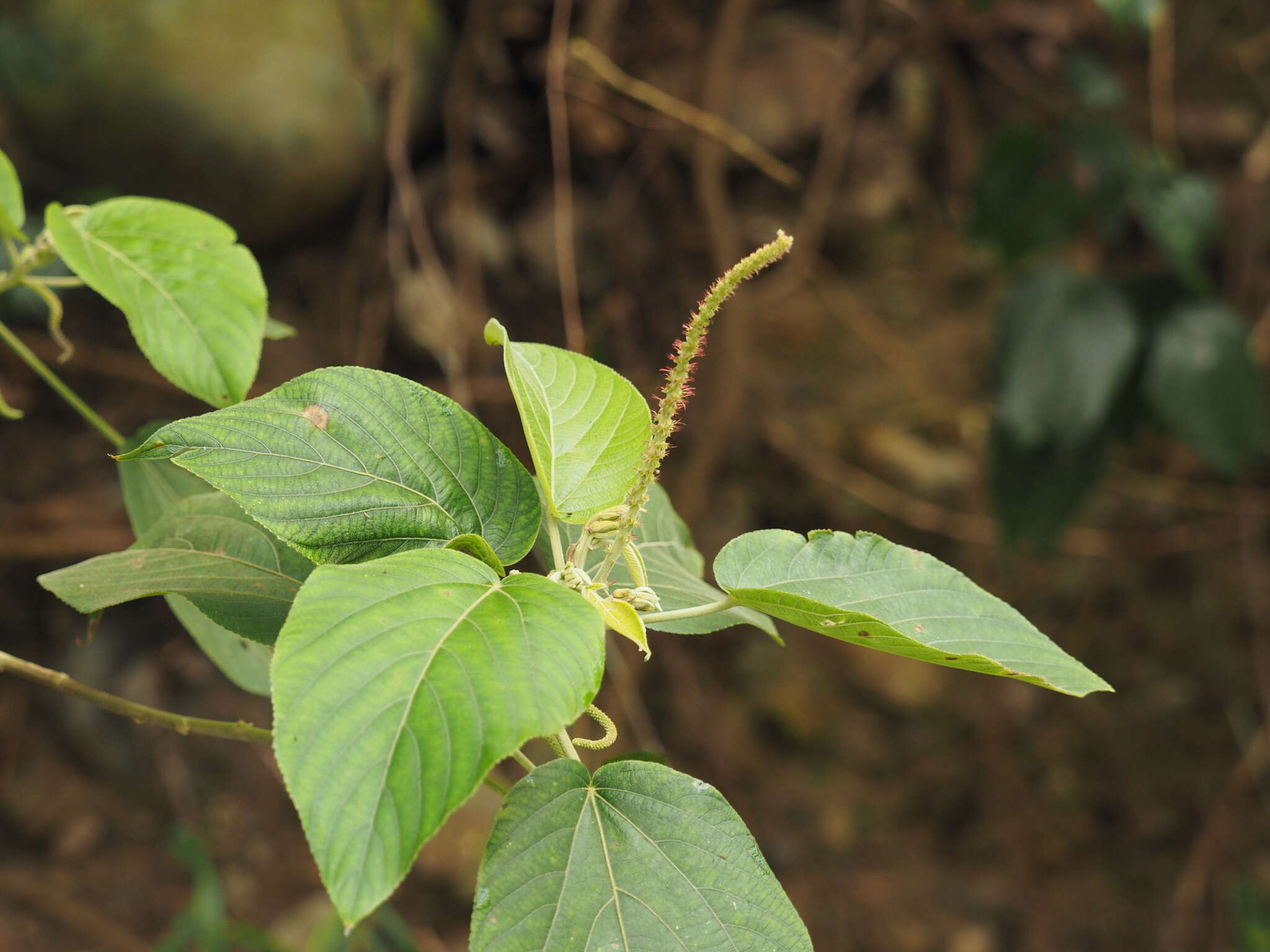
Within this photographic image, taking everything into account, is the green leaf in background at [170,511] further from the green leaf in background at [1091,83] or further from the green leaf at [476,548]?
the green leaf in background at [1091,83]

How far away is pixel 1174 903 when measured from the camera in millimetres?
2326

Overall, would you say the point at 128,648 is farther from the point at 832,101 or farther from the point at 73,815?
the point at 832,101

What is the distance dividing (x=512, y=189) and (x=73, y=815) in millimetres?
1684

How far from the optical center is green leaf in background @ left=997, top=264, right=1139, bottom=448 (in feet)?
5.97

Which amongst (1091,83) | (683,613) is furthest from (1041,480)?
(683,613)

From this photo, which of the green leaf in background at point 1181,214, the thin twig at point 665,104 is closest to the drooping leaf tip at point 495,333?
the thin twig at point 665,104

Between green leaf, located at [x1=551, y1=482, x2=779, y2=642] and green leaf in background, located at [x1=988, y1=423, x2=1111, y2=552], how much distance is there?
1407mm

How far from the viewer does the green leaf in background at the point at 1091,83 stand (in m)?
1.98

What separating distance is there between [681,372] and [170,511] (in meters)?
0.35

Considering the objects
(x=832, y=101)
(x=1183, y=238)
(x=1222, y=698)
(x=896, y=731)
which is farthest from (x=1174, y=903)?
(x=832, y=101)

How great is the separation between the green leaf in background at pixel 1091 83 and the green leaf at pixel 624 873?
78.7 inches

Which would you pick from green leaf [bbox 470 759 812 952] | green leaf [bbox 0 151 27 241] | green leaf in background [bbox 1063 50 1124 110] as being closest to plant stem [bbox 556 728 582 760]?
green leaf [bbox 470 759 812 952]

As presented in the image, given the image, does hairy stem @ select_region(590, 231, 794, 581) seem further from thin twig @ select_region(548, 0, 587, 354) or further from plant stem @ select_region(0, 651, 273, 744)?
thin twig @ select_region(548, 0, 587, 354)

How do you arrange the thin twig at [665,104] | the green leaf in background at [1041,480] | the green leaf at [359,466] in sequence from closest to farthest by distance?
1. the green leaf at [359,466]
2. the thin twig at [665,104]
3. the green leaf in background at [1041,480]
